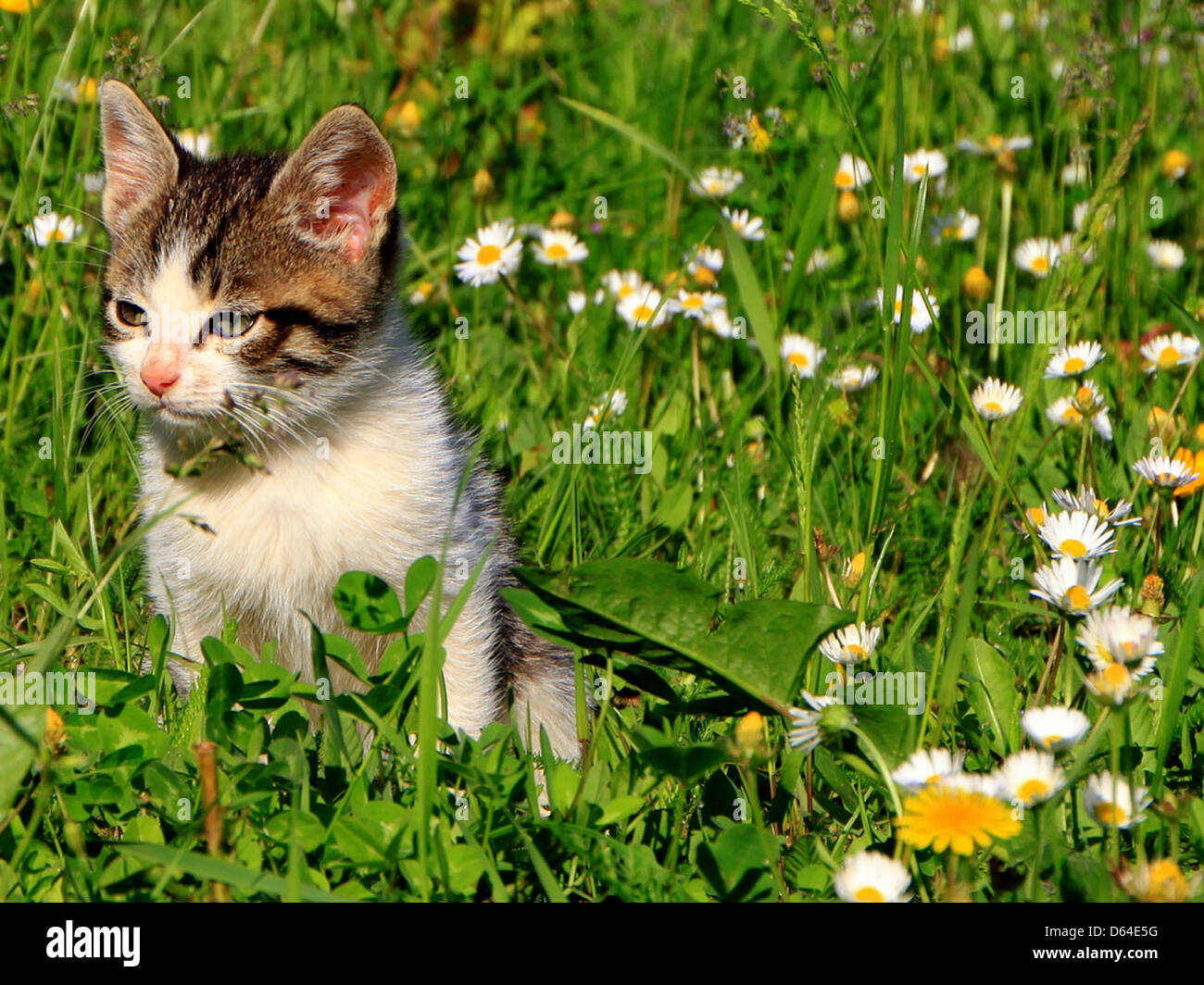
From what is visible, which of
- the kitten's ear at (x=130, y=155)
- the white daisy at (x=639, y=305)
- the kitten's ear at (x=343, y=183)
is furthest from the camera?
the white daisy at (x=639, y=305)

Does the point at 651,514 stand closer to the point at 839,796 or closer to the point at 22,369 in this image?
the point at 839,796

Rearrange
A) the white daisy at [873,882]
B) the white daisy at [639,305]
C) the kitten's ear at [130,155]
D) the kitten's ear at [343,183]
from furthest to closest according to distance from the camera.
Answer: the white daisy at [639,305]
the kitten's ear at [130,155]
the kitten's ear at [343,183]
the white daisy at [873,882]

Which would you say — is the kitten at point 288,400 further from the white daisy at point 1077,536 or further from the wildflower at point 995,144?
the wildflower at point 995,144

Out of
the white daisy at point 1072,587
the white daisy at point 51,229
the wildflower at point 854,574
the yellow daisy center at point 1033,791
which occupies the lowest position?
the yellow daisy center at point 1033,791

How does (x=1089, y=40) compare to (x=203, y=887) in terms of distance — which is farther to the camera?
(x=1089, y=40)

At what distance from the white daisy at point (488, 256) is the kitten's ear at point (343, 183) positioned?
801 millimetres

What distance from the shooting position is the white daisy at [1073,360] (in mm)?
3250

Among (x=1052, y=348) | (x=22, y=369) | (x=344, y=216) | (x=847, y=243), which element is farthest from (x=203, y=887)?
(x=847, y=243)

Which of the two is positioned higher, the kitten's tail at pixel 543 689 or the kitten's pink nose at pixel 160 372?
the kitten's pink nose at pixel 160 372

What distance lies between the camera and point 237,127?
4656 mm

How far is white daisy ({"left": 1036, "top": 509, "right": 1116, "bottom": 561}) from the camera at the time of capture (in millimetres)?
2350

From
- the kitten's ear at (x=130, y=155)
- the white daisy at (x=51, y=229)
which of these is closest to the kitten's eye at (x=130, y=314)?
the kitten's ear at (x=130, y=155)

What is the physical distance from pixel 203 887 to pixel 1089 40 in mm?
3397

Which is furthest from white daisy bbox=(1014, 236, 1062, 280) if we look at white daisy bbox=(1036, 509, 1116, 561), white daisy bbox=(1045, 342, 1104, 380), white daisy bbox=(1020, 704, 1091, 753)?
white daisy bbox=(1020, 704, 1091, 753)
